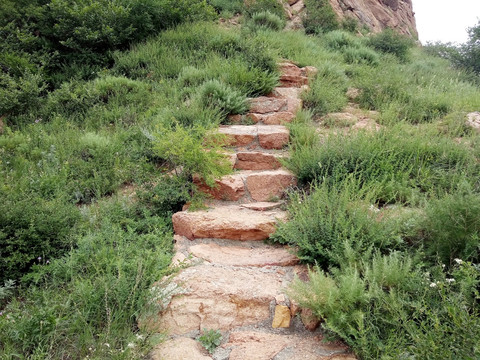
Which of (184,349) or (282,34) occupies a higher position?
(282,34)

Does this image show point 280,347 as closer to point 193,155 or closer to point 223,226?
point 223,226

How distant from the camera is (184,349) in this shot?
2.27 meters

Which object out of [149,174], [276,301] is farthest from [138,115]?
[276,301]

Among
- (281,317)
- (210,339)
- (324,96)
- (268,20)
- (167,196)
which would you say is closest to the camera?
(210,339)

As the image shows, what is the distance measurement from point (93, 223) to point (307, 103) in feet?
15.0

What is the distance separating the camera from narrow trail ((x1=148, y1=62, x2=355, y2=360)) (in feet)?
7.41

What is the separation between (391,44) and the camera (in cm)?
1139

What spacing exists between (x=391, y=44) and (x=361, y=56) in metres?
2.52

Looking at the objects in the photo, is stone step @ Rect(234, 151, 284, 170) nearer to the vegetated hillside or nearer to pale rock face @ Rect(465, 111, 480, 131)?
the vegetated hillside

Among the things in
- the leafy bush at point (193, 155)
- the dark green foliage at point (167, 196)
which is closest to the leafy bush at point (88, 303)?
the dark green foliage at point (167, 196)

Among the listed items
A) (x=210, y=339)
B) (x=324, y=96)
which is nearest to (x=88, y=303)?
(x=210, y=339)

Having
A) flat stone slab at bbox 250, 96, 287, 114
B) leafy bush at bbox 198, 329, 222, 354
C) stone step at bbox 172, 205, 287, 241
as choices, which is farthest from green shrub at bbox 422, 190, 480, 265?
flat stone slab at bbox 250, 96, 287, 114

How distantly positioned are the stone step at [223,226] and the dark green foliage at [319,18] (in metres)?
9.81

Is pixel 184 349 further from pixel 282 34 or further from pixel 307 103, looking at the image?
pixel 282 34
